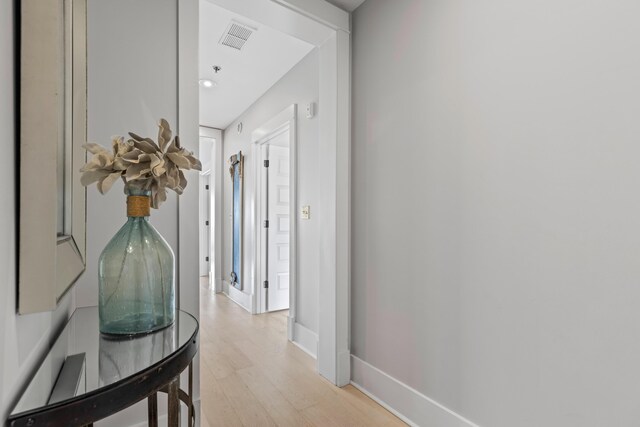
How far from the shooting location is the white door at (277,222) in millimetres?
3834

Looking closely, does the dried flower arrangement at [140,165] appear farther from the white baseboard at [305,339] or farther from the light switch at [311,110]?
the white baseboard at [305,339]

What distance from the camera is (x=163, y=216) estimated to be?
1599 mm

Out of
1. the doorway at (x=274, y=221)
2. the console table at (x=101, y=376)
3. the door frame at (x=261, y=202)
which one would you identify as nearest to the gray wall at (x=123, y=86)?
the console table at (x=101, y=376)

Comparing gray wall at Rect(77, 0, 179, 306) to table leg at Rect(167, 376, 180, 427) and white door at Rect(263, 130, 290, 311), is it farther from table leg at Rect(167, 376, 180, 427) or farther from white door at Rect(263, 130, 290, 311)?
white door at Rect(263, 130, 290, 311)

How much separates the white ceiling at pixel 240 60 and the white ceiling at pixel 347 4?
559 millimetres

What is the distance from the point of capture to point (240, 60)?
2982mm

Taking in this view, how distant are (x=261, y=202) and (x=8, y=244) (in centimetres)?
331

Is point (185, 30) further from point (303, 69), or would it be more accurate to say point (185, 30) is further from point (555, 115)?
point (555, 115)

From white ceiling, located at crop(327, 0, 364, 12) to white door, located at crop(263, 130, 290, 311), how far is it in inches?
66.6

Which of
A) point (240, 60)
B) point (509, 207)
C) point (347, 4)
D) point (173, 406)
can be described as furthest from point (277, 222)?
point (173, 406)

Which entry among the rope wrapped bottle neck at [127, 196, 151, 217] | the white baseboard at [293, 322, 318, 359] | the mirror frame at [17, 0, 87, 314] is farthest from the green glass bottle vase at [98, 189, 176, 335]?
the white baseboard at [293, 322, 318, 359]

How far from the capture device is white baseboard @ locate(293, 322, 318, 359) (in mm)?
2741

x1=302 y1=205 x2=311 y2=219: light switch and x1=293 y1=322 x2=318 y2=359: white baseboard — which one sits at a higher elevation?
x1=302 y1=205 x2=311 y2=219: light switch

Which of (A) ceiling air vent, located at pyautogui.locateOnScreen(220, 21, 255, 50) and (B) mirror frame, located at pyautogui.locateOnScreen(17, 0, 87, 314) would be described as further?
(A) ceiling air vent, located at pyautogui.locateOnScreen(220, 21, 255, 50)
